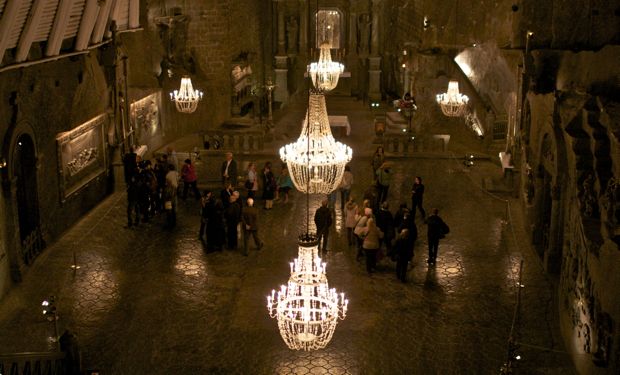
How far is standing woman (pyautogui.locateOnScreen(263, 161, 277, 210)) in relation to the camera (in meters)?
18.5

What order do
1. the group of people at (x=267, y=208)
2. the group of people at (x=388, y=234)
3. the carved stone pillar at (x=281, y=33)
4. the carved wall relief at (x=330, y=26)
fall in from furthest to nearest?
the carved wall relief at (x=330, y=26) < the carved stone pillar at (x=281, y=33) < the group of people at (x=267, y=208) < the group of people at (x=388, y=234)

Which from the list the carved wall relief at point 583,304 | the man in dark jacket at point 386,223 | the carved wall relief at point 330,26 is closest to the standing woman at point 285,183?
the man in dark jacket at point 386,223

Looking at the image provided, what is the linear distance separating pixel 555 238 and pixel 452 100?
949cm

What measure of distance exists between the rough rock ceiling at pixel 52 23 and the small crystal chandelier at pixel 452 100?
29.0 ft

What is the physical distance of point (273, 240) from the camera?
1662 cm

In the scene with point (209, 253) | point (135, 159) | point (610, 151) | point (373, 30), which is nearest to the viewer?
point (610, 151)

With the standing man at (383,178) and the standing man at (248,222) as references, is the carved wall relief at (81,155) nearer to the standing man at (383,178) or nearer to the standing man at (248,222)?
the standing man at (248,222)

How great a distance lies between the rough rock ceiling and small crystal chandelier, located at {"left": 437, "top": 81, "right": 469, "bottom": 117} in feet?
29.0

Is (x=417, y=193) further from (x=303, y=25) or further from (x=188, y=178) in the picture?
(x=303, y=25)

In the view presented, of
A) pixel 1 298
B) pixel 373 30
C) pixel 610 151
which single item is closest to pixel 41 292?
pixel 1 298

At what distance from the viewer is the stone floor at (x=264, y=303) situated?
38.0ft

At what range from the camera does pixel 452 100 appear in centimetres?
2353

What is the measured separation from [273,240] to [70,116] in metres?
4.84

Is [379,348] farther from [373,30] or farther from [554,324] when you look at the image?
[373,30]
